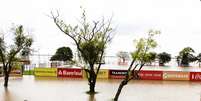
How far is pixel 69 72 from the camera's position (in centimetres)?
5484

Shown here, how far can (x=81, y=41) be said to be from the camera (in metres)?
36.8

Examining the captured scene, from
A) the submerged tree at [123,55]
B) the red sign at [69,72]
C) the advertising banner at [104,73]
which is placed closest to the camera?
the advertising banner at [104,73]

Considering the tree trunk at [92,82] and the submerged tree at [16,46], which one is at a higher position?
the submerged tree at [16,46]

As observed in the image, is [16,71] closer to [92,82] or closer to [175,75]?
[175,75]

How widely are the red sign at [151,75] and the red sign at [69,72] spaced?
7.95 metres

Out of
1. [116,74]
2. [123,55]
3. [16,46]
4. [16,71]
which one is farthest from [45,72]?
[123,55]

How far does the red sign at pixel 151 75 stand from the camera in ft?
168

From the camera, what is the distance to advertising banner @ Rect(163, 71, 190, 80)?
5031 cm

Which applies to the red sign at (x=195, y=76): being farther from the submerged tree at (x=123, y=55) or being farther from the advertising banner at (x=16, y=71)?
the submerged tree at (x=123, y=55)

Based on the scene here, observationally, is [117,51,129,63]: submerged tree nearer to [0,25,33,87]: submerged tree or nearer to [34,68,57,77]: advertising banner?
[34,68,57,77]: advertising banner

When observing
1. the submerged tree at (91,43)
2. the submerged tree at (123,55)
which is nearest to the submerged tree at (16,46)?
the submerged tree at (91,43)

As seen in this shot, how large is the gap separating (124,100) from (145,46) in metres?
4.51

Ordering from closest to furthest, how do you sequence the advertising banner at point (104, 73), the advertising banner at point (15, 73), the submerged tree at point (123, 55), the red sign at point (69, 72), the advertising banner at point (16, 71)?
1. the advertising banner at point (104, 73)
2. the red sign at point (69, 72)
3. the advertising banner at point (16, 71)
4. the advertising banner at point (15, 73)
5. the submerged tree at point (123, 55)

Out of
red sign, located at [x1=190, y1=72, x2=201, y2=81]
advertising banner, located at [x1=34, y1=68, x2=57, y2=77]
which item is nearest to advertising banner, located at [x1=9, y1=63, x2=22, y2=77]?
advertising banner, located at [x1=34, y1=68, x2=57, y2=77]
